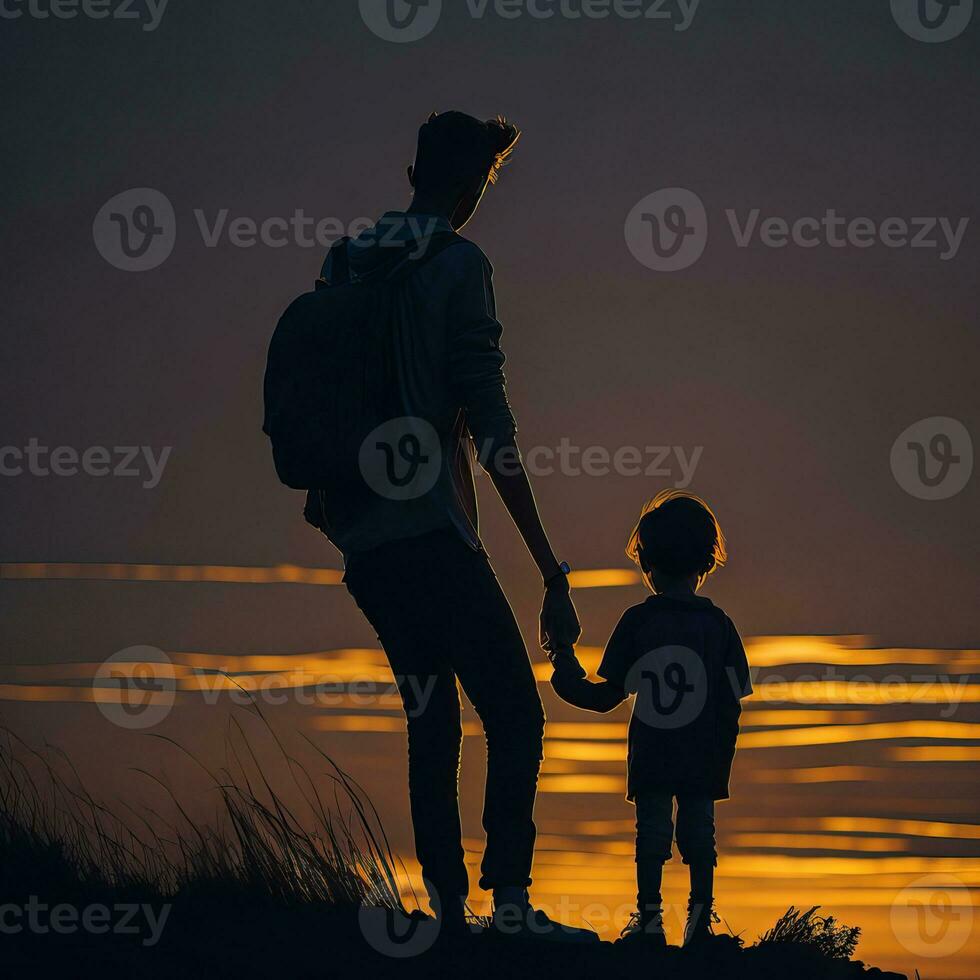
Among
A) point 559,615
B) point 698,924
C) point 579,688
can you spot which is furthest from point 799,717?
point 559,615

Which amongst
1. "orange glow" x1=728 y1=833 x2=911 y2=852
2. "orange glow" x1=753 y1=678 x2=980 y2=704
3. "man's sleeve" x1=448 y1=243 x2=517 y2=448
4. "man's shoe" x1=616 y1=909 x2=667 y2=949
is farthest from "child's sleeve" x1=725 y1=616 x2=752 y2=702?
"orange glow" x1=753 y1=678 x2=980 y2=704

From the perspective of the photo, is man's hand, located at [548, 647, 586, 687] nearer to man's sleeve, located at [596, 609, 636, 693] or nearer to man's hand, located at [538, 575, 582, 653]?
man's hand, located at [538, 575, 582, 653]

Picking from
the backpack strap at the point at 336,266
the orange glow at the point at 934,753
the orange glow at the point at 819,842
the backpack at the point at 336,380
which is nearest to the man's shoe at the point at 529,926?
the backpack at the point at 336,380

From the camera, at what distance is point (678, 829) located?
4285mm

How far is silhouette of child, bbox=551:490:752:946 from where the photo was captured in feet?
13.9

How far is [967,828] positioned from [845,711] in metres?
5.66

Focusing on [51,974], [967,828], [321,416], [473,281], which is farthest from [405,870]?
[967,828]

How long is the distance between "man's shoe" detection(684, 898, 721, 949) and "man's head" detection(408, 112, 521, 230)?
83.7 inches

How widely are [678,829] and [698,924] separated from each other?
298 mm

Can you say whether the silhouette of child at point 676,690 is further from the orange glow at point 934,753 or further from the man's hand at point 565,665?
the orange glow at point 934,753

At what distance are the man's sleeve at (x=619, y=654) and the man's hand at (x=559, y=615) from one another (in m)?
0.71

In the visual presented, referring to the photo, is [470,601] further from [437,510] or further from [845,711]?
[845,711]

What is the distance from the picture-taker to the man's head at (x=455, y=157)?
381 centimetres

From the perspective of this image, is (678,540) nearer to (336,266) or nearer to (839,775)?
(336,266)
